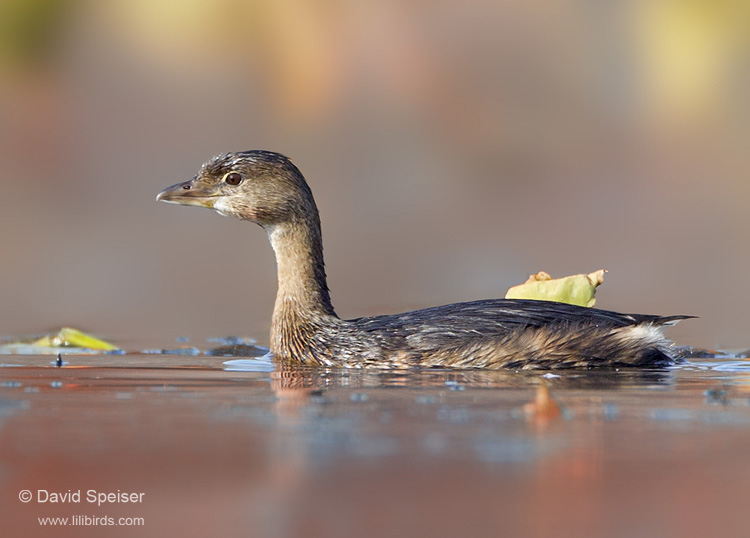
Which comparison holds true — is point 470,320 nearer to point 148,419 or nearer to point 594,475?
point 148,419

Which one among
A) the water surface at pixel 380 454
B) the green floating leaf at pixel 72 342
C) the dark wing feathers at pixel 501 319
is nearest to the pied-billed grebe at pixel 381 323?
the dark wing feathers at pixel 501 319

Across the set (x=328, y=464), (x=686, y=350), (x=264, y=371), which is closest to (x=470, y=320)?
(x=264, y=371)

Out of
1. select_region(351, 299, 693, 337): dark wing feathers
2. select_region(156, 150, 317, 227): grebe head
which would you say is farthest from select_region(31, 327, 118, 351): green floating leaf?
select_region(351, 299, 693, 337): dark wing feathers

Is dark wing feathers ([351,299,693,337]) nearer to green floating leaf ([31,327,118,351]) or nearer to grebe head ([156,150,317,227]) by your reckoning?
grebe head ([156,150,317,227])

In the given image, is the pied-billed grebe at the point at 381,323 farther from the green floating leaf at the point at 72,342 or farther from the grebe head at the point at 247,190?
the green floating leaf at the point at 72,342

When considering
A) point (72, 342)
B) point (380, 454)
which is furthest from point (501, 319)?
point (380, 454)

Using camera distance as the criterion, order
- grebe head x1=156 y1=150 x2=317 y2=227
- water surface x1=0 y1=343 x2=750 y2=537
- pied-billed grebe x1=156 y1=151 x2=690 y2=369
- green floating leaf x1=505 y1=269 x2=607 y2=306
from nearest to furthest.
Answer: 1. water surface x1=0 y1=343 x2=750 y2=537
2. pied-billed grebe x1=156 y1=151 x2=690 y2=369
3. grebe head x1=156 y1=150 x2=317 y2=227
4. green floating leaf x1=505 y1=269 x2=607 y2=306
